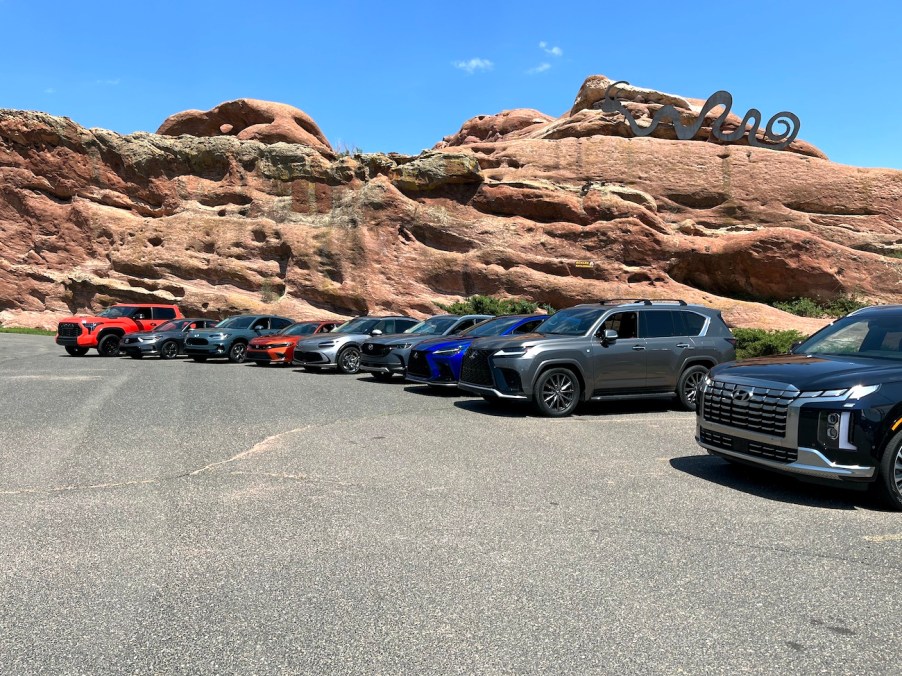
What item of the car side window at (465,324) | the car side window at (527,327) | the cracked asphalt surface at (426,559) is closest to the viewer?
the cracked asphalt surface at (426,559)

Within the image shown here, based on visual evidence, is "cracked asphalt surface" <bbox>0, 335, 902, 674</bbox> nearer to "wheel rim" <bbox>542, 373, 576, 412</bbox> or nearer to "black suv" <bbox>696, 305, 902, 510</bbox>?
"black suv" <bbox>696, 305, 902, 510</bbox>

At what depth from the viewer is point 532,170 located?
37812 mm

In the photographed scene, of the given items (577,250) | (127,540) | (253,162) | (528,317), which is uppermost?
(253,162)

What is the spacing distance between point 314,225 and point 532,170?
41.0ft

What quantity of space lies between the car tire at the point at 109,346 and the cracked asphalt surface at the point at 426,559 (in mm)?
16342

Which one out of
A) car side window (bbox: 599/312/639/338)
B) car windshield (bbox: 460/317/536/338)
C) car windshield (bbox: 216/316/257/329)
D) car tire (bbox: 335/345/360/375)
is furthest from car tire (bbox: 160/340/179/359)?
car side window (bbox: 599/312/639/338)

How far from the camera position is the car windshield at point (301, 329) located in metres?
20.6

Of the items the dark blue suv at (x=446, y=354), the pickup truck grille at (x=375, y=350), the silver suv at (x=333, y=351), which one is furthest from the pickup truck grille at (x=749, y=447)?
the silver suv at (x=333, y=351)

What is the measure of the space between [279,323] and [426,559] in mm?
20056

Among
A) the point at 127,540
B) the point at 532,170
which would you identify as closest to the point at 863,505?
the point at 127,540

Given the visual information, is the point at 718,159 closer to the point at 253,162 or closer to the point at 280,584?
the point at 253,162

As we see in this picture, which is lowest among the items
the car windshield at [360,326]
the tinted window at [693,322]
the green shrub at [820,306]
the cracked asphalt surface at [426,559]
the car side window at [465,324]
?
the cracked asphalt surface at [426,559]

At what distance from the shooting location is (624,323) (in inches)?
431

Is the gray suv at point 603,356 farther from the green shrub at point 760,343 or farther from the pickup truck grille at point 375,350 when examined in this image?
the green shrub at point 760,343
